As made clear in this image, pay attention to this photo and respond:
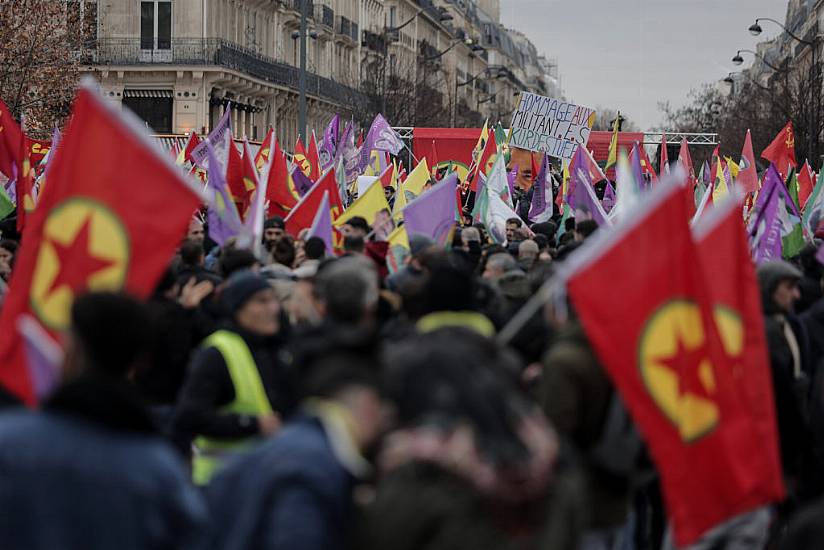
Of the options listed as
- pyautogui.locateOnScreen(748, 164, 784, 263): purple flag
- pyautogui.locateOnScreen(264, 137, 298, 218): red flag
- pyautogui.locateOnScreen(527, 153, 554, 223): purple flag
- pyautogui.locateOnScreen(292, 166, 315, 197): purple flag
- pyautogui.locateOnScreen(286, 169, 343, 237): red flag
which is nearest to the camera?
pyautogui.locateOnScreen(748, 164, 784, 263): purple flag

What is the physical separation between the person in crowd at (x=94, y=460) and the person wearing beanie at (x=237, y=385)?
145 cm

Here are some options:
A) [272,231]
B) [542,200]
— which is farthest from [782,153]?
[272,231]

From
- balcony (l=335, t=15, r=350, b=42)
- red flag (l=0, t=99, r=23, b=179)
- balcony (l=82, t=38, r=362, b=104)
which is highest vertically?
balcony (l=335, t=15, r=350, b=42)

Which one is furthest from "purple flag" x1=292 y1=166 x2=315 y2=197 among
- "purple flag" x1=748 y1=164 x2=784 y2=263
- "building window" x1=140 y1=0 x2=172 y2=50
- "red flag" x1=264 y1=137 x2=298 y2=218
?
"building window" x1=140 y1=0 x2=172 y2=50

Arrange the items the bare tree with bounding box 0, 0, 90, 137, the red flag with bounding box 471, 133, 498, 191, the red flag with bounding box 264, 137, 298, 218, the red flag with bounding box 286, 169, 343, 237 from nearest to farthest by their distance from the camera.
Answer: the red flag with bounding box 286, 169, 343, 237 < the red flag with bounding box 264, 137, 298, 218 < the red flag with bounding box 471, 133, 498, 191 < the bare tree with bounding box 0, 0, 90, 137

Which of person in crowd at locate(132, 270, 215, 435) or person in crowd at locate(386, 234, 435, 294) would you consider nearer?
person in crowd at locate(132, 270, 215, 435)

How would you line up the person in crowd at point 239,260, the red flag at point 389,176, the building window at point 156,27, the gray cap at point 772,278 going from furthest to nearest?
the building window at point 156,27, the red flag at point 389,176, the person in crowd at point 239,260, the gray cap at point 772,278

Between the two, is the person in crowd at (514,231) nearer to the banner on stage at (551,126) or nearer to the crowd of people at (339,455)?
the banner on stage at (551,126)

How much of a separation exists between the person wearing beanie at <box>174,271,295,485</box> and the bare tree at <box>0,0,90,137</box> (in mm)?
21850

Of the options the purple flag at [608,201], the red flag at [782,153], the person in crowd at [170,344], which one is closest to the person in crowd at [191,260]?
the person in crowd at [170,344]

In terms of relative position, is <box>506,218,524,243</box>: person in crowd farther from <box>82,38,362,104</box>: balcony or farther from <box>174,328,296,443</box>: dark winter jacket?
<box>82,38,362,104</box>: balcony

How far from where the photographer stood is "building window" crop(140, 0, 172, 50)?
1937 inches

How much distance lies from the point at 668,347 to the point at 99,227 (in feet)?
5.97

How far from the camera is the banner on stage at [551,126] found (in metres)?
24.8
